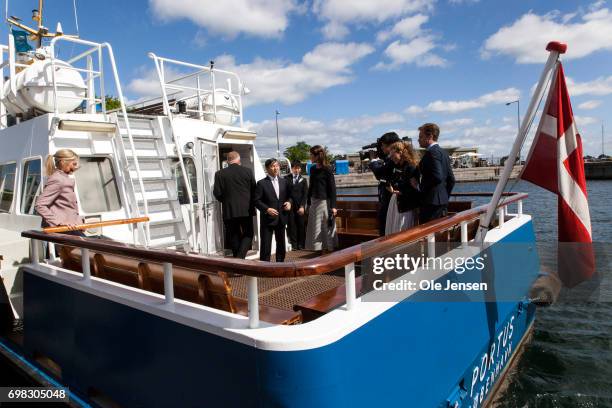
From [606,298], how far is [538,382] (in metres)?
3.91

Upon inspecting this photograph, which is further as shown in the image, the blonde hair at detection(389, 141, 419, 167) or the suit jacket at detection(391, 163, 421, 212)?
the blonde hair at detection(389, 141, 419, 167)

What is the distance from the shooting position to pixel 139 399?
302 cm

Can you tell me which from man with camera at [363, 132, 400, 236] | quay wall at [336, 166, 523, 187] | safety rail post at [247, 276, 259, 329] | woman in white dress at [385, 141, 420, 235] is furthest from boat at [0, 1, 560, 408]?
quay wall at [336, 166, 523, 187]

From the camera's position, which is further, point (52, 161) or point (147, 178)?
point (147, 178)

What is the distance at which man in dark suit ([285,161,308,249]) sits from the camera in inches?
273

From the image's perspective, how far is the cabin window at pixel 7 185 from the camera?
6.43 m

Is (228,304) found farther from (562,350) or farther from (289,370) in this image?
(562,350)

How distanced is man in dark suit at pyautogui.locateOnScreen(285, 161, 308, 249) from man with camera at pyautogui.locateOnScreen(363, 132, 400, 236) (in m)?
1.41

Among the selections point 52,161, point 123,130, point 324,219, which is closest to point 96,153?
point 123,130

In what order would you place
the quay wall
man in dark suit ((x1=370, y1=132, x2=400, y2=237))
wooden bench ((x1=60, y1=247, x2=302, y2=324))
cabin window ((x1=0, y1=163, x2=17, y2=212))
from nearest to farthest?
wooden bench ((x1=60, y1=247, x2=302, y2=324)) → man in dark suit ((x1=370, y1=132, x2=400, y2=237)) → cabin window ((x1=0, y1=163, x2=17, y2=212)) → the quay wall

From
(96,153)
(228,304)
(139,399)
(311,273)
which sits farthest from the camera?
(96,153)

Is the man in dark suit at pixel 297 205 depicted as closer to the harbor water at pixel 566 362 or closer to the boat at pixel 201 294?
the boat at pixel 201 294

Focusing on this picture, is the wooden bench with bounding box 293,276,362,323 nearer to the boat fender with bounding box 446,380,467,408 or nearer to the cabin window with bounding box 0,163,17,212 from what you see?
the boat fender with bounding box 446,380,467,408

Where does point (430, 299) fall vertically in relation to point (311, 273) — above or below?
below
